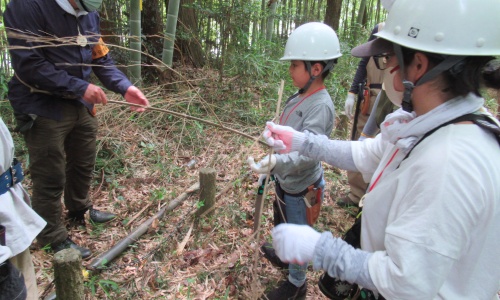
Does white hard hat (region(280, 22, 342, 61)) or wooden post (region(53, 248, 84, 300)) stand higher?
white hard hat (region(280, 22, 342, 61))

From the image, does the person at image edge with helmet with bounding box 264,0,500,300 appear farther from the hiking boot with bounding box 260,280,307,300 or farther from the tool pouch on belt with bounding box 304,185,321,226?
the hiking boot with bounding box 260,280,307,300

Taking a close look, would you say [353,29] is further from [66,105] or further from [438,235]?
[438,235]

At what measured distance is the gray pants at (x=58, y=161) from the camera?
7.65ft

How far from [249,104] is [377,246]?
14.7 ft

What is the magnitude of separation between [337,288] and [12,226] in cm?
147

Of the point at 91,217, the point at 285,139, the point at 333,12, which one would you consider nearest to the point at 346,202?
the point at 285,139

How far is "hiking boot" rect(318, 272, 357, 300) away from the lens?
143 centimetres

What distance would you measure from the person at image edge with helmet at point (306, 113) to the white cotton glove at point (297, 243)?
30.3 inches

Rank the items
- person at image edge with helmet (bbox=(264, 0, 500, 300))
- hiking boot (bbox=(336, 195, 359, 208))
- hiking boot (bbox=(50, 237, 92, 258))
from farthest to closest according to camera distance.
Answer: hiking boot (bbox=(336, 195, 359, 208)), hiking boot (bbox=(50, 237, 92, 258)), person at image edge with helmet (bbox=(264, 0, 500, 300))

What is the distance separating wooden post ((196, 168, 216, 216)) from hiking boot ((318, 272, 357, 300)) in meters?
1.67

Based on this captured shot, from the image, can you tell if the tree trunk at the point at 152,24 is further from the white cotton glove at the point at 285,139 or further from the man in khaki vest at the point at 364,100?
the white cotton glove at the point at 285,139

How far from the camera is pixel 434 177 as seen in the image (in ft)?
2.85

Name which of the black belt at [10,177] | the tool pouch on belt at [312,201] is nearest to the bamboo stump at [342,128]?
the tool pouch on belt at [312,201]

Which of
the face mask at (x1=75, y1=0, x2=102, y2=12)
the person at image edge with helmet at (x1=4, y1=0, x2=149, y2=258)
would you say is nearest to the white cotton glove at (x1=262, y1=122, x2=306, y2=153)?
the person at image edge with helmet at (x1=4, y1=0, x2=149, y2=258)
